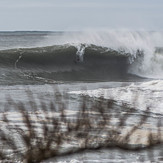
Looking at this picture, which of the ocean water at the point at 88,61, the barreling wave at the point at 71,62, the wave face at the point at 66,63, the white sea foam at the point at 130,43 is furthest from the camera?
the white sea foam at the point at 130,43

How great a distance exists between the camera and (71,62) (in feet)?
86.3

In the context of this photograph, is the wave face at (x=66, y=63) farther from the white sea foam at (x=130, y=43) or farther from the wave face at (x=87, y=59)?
the white sea foam at (x=130, y=43)

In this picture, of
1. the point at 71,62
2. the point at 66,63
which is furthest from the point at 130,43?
the point at 66,63

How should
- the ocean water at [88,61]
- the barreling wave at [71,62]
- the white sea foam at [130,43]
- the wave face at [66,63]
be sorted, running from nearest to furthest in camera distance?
the ocean water at [88,61] → the wave face at [66,63] → the barreling wave at [71,62] → the white sea foam at [130,43]

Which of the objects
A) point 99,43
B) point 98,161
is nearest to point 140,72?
point 99,43

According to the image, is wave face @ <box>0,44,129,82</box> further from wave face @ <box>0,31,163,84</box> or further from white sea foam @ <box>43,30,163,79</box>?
white sea foam @ <box>43,30,163,79</box>

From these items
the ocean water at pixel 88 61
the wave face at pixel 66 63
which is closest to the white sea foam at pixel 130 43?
the ocean water at pixel 88 61

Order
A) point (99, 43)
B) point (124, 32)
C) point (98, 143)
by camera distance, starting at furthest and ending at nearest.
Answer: point (124, 32) < point (99, 43) < point (98, 143)

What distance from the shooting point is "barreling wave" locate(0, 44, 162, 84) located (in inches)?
903

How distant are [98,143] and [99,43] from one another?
1159 inches

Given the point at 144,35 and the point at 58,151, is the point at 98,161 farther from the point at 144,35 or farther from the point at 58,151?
the point at 144,35

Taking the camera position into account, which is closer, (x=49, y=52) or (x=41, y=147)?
(x=41, y=147)

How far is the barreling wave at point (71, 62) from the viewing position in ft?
75.3

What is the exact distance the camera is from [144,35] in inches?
1409
